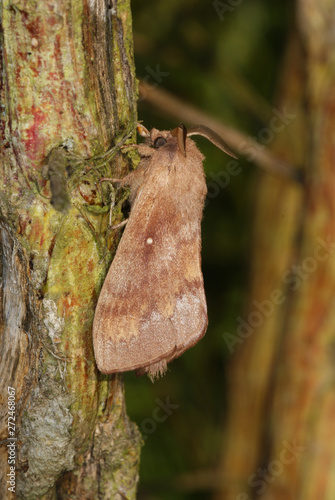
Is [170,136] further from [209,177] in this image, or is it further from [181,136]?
[209,177]

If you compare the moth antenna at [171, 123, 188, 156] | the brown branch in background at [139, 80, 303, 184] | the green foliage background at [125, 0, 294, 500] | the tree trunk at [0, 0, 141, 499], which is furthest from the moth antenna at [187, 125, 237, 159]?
the green foliage background at [125, 0, 294, 500]

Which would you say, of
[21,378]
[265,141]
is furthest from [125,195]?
[265,141]

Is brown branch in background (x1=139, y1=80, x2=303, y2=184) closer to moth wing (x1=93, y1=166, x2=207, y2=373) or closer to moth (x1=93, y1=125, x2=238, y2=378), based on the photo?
moth (x1=93, y1=125, x2=238, y2=378)

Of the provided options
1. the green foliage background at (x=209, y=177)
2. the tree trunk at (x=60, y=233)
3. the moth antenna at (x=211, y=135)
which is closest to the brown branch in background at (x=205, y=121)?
the moth antenna at (x=211, y=135)

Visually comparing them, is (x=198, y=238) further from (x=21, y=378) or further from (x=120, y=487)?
(x=120, y=487)

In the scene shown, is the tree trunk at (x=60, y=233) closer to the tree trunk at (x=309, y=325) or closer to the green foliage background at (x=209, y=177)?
the tree trunk at (x=309, y=325)

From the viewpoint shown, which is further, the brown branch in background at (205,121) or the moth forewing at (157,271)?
the brown branch in background at (205,121)
